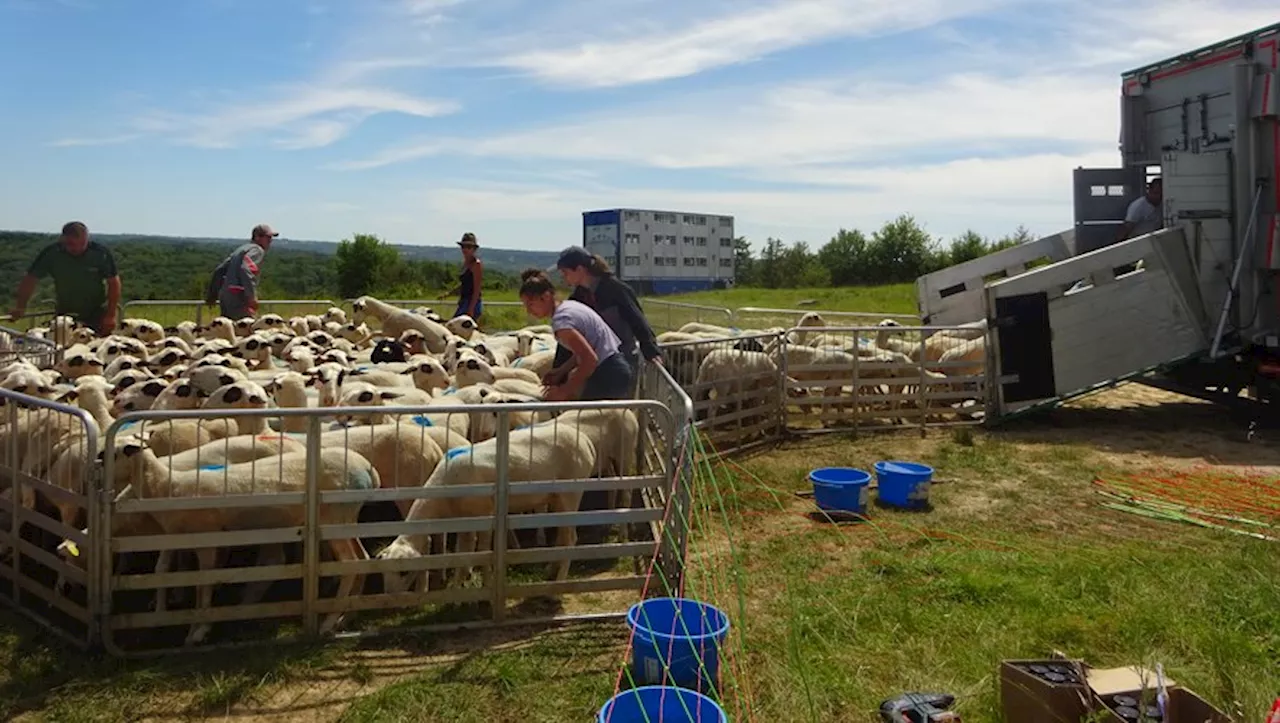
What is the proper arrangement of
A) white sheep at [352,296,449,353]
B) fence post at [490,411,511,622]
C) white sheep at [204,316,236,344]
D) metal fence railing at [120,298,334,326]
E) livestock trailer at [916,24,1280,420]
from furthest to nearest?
metal fence railing at [120,298,334,326], white sheep at [352,296,449,353], white sheep at [204,316,236,344], livestock trailer at [916,24,1280,420], fence post at [490,411,511,622]

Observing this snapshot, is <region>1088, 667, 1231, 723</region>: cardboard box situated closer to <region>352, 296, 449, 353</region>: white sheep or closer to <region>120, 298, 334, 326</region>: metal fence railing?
<region>352, 296, 449, 353</region>: white sheep

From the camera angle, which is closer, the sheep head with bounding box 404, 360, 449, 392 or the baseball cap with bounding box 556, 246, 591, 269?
the baseball cap with bounding box 556, 246, 591, 269

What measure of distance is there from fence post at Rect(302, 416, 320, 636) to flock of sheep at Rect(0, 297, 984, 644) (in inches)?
4.7

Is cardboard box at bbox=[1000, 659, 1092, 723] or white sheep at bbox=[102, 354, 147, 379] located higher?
white sheep at bbox=[102, 354, 147, 379]

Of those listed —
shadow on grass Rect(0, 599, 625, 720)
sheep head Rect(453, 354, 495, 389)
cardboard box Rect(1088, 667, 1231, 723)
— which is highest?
sheep head Rect(453, 354, 495, 389)

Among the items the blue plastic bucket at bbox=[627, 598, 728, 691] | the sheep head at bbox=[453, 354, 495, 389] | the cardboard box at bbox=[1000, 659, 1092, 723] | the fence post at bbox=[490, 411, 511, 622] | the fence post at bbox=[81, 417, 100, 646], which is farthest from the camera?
the sheep head at bbox=[453, 354, 495, 389]

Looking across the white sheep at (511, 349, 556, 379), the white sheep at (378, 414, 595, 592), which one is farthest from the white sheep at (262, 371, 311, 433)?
the white sheep at (511, 349, 556, 379)

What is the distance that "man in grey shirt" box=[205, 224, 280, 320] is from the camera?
13.2 metres

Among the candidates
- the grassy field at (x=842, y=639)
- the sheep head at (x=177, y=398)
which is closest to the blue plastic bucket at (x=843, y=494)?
the grassy field at (x=842, y=639)

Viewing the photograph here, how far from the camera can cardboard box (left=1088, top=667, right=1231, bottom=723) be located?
4211 mm

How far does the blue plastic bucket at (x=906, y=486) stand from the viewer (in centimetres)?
916

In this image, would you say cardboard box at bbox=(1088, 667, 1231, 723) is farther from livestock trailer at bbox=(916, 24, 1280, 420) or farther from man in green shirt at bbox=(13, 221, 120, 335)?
man in green shirt at bbox=(13, 221, 120, 335)

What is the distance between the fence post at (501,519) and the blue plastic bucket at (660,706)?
191 centimetres

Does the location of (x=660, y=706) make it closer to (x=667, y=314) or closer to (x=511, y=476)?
(x=511, y=476)
